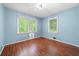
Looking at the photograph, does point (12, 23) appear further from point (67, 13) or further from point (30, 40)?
point (67, 13)

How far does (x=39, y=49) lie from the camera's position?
1569mm

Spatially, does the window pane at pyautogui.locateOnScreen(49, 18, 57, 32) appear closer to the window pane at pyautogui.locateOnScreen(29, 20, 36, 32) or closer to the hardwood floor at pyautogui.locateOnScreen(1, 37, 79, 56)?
the hardwood floor at pyautogui.locateOnScreen(1, 37, 79, 56)

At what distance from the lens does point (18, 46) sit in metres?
1.52

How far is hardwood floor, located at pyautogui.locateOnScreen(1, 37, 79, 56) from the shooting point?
4.80 feet

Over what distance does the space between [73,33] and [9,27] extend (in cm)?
126

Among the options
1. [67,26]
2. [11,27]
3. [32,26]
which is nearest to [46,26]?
[32,26]

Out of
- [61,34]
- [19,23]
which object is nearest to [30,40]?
[19,23]

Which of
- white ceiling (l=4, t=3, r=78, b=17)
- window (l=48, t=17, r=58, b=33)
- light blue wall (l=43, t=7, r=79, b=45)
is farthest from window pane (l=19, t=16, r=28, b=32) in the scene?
window (l=48, t=17, r=58, b=33)

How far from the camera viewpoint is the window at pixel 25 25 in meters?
1.50

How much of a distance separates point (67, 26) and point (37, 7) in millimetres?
726

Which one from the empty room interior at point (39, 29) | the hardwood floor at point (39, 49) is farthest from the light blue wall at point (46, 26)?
the hardwood floor at point (39, 49)

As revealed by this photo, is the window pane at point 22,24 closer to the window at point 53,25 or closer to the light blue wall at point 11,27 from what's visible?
the light blue wall at point 11,27

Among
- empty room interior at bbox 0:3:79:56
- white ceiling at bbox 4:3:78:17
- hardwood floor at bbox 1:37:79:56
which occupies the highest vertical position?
white ceiling at bbox 4:3:78:17

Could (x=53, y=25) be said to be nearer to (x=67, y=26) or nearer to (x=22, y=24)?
(x=67, y=26)
